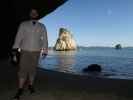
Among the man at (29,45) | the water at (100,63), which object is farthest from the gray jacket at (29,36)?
the water at (100,63)

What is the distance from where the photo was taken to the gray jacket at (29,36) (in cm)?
816

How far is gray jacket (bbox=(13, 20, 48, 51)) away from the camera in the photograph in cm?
816

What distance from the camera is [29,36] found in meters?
8.27

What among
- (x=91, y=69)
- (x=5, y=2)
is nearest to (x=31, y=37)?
(x=5, y=2)

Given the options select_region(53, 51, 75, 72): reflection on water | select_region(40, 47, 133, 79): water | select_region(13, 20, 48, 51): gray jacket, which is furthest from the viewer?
select_region(53, 51, 75, 72): reflection on water

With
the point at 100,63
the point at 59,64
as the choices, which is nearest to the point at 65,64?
the point at 59,64

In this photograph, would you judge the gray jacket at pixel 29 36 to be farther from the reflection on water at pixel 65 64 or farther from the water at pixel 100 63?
the reflection on water at pixel 65 64

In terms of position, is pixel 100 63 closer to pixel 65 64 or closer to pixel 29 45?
pixel 65 64

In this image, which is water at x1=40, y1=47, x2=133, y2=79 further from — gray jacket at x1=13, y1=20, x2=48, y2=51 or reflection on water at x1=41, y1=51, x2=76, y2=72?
gray jacket at x1=13, y1=20, x2=48, y2=51

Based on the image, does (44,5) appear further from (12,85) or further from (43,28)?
(43,28)

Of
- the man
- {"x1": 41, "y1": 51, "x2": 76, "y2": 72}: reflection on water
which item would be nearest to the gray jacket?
the man

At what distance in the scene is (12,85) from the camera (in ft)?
35.9

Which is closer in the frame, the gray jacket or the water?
the gray jacket

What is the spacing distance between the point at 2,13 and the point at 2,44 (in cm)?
358
